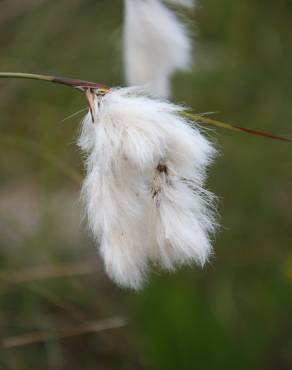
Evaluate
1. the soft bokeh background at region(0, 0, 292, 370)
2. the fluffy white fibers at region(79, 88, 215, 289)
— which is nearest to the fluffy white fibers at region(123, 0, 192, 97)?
the soft bokeh background at region(0, 0, 292, 370)

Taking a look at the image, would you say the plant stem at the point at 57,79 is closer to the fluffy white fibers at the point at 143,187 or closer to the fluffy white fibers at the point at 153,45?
the fluffy white fibers at the point at 143,187

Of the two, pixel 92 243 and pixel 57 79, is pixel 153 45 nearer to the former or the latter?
pixel 57 79

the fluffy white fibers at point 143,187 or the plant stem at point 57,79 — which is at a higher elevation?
the plant stem at point 57,79

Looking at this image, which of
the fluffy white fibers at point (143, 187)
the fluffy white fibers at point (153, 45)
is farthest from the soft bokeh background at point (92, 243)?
the fluffy white fibers at point (143, 187)

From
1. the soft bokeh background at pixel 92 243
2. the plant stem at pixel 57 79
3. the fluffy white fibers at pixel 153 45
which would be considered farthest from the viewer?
the soft bokeh background at pixel 92 243

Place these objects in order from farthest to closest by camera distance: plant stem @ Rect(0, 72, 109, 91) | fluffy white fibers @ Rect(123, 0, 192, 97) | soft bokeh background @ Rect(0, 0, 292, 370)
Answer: soft bokeh background @ Rect(0, 0, 292, 370) → fluffy white fibers @ Rect(123, 0, 192, 97) → plant stem @ Rect(0, 72, 109, 91)

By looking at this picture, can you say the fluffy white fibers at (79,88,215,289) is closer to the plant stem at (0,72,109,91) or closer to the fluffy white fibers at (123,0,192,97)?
the plant stem at (0,72,109,91)
